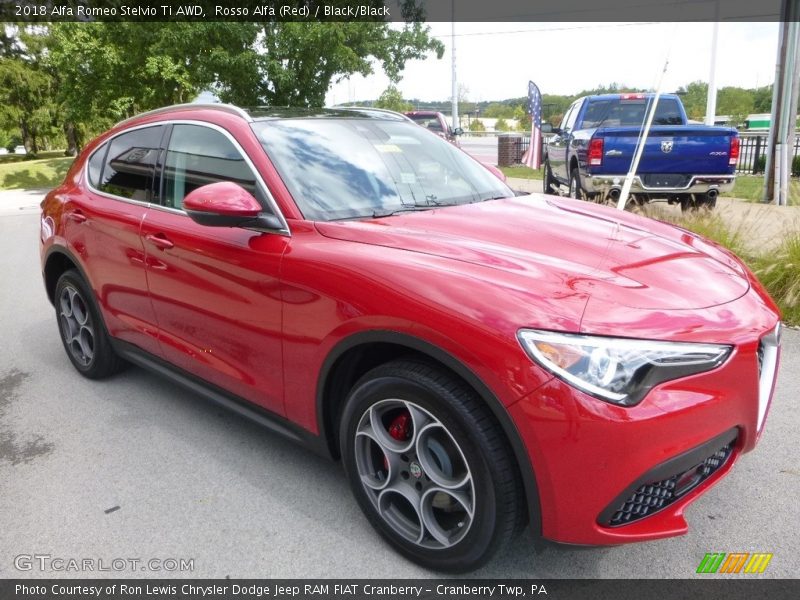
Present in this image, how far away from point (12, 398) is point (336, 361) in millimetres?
3002

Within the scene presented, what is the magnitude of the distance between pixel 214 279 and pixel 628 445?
1978 millimetres

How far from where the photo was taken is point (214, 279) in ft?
9.64

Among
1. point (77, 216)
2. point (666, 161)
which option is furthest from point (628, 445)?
point (666, 161)

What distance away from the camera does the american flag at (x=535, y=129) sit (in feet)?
44.8

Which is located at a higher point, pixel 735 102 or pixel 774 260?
pixel 735 102

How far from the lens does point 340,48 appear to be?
49.8ft

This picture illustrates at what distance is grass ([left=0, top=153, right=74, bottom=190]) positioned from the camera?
24422mm

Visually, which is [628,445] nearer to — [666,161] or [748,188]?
[666,161]

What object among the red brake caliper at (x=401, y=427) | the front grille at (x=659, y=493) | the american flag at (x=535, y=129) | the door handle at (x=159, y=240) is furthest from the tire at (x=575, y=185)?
the red brake caliper at (x=401, y=427)

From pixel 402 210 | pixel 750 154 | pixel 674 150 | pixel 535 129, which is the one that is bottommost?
pixel 750 154

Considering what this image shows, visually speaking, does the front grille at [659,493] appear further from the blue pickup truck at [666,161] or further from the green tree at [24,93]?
the green tree at [24,93]

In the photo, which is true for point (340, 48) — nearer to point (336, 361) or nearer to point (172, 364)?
point (172, 364)

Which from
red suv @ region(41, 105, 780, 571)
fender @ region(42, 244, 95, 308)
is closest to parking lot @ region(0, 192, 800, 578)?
red suv @ region(41, 105, 780, 571)

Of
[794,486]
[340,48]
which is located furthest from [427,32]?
[794,486]
